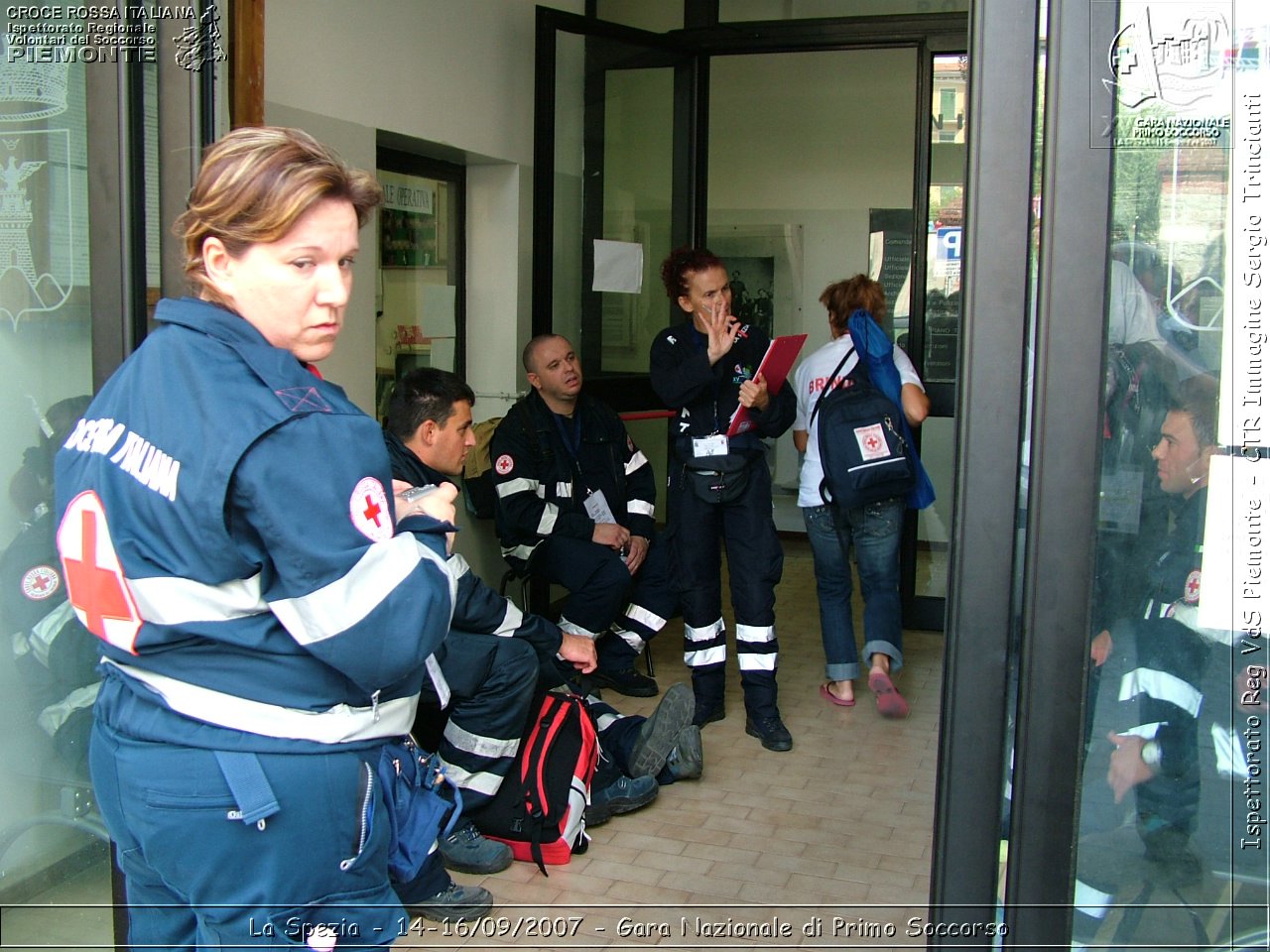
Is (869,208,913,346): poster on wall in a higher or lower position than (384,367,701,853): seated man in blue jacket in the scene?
→ higher

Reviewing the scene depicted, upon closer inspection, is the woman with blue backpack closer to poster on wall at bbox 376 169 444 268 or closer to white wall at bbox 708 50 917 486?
poster on wall at bbox 376 169 444 268

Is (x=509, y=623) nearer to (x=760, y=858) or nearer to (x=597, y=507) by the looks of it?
(x=760, y=858)

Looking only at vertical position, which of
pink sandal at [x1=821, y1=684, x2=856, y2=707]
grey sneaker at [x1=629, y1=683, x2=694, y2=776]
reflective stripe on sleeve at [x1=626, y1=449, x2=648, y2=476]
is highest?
reflective stripe on sleeve at [x1=626, y1=449, x2=648, y2=476]

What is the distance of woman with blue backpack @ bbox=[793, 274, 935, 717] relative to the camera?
14.1ft

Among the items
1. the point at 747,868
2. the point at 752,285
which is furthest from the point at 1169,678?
the point at 752,285

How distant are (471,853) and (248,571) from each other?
1.93 meters

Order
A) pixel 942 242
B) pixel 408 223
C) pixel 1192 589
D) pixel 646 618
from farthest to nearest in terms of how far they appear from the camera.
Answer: pixel 942 242 → pixel 408 223 → pixel 646 618 → pixel 1192 589

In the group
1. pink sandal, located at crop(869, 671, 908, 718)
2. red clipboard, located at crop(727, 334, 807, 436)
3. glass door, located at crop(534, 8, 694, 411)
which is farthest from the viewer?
glass door, located at crop(534, 8, 694, 411)

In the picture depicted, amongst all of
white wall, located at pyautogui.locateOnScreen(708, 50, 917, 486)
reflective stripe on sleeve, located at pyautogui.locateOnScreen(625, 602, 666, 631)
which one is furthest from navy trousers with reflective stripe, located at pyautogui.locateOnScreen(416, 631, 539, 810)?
white wall, located at pyautogui.locateOnScreen(708, 50, 917, 486)

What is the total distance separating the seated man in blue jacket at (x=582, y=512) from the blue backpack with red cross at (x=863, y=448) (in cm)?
75

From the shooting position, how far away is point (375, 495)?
57.2 inches

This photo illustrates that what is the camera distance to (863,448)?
427cm

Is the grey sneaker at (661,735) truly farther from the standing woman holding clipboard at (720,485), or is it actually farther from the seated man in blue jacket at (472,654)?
the standing woman holding clipboard at (720,485)

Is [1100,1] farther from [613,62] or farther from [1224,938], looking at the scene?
[613,62]
